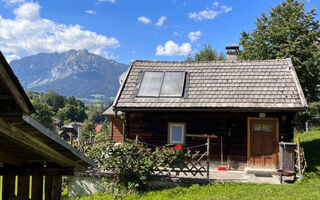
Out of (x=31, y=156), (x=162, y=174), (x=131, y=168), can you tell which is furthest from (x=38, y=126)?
(x=162, y=174)

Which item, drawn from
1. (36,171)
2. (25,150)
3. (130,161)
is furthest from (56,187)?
(130,161)

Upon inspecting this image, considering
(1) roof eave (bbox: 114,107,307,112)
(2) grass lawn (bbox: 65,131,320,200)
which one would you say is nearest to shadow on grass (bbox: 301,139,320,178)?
(2) grass lawn (bbox: 65,131,320,200)

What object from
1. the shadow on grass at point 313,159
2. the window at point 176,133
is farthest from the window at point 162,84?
the shadow on grass at point 313,159

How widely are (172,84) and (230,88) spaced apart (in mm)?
2973

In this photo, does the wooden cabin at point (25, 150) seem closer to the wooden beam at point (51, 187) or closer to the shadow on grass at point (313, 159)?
the wooden beam at point (51, 187)

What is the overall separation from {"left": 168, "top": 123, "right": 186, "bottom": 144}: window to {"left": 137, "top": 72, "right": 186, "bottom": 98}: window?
1.51 m

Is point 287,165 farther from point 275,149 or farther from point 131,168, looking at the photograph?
point 131,168

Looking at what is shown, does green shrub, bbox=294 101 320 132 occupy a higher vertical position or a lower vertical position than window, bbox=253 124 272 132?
higher

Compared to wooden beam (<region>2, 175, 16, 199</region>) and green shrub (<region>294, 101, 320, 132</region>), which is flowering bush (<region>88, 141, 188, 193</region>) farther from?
green shrub (<region>294, 101, 320, 132</region>)

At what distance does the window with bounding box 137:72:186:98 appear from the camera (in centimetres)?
1447

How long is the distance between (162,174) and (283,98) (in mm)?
6469

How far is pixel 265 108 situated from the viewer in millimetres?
12648

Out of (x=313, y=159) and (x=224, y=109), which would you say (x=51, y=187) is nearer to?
(x=224, y=109)

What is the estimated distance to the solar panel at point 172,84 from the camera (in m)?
14.4
